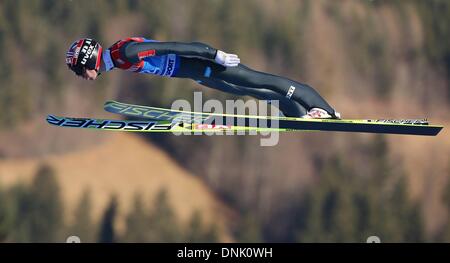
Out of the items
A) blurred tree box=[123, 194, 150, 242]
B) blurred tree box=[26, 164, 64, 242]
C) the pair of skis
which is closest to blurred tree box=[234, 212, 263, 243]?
blurred tree box=[123, 194, 150, 242]

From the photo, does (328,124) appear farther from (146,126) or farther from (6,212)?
(6,212)

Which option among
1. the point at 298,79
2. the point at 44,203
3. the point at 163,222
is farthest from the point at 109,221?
the point at 298,79

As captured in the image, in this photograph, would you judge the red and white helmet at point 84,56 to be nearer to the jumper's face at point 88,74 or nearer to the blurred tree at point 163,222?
the jumper's face at point 88,74

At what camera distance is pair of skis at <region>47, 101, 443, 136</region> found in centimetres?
1082

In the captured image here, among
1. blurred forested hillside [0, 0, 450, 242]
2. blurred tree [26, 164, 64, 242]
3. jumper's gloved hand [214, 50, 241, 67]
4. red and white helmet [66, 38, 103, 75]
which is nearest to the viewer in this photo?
red and white helmet [66, 38, 103, 75]

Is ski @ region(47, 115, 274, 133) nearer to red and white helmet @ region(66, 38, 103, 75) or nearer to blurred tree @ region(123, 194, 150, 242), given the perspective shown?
red and white helmet @ region(66, 38, 103, 75)

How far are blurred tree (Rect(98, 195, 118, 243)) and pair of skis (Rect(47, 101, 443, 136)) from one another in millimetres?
12805

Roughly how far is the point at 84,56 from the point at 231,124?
2438 millimetres

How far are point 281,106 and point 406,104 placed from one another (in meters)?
15.1

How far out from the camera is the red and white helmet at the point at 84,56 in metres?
10.1

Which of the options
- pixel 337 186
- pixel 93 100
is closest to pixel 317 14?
pixel 337 186

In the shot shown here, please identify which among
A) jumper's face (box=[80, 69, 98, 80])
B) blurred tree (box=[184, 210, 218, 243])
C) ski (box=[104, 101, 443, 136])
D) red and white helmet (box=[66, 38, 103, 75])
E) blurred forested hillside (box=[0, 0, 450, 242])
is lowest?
ski (box=[104, 101, 443, 136])

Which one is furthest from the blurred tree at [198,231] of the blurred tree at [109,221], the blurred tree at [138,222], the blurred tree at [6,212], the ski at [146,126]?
the ski at [146,126]

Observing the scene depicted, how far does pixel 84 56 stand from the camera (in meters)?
10.1
